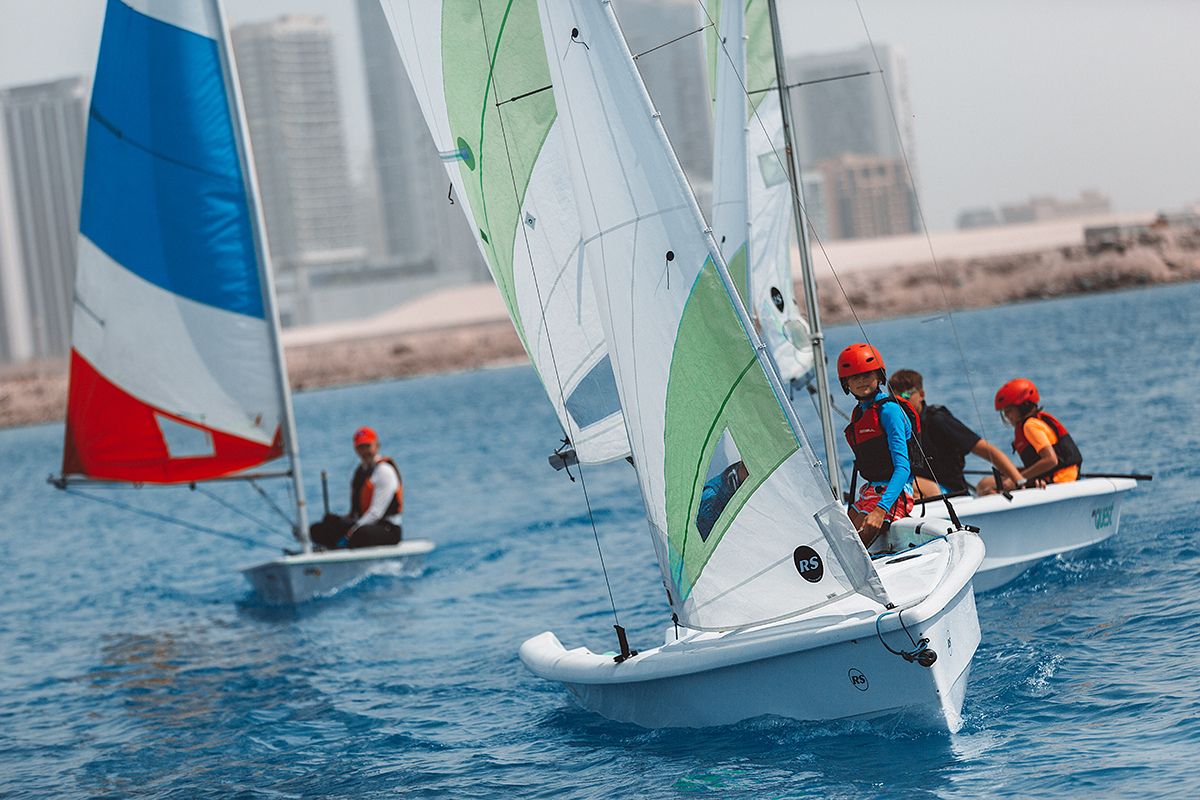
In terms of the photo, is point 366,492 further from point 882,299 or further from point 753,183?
point 882,299

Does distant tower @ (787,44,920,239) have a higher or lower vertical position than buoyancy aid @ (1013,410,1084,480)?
higher

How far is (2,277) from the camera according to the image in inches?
6398

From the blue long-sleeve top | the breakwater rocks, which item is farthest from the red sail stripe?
the breakwater rocks

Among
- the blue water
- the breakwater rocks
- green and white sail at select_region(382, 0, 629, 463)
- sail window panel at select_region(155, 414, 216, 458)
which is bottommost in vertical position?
the blue water

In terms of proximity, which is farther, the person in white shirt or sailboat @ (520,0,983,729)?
the person in white shirt

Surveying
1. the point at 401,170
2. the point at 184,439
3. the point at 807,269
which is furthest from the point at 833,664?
the point at 401,170

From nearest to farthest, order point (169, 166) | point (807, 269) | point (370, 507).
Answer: point (807, 269) < point (169, 166) < point (370, 507)

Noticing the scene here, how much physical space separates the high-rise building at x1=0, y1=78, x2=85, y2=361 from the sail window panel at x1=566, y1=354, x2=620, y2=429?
166m

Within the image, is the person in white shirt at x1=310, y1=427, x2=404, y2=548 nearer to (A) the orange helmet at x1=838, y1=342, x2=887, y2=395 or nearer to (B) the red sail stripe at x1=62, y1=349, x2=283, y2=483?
(B) the red sail stripe at x1=62, y1=349, x2=283, y2=483

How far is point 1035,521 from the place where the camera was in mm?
9250

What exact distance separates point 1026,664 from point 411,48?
4724 mm

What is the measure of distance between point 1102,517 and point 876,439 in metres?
3.26

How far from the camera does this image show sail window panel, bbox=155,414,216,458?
12.5 m

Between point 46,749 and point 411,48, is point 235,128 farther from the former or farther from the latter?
point 46,749
